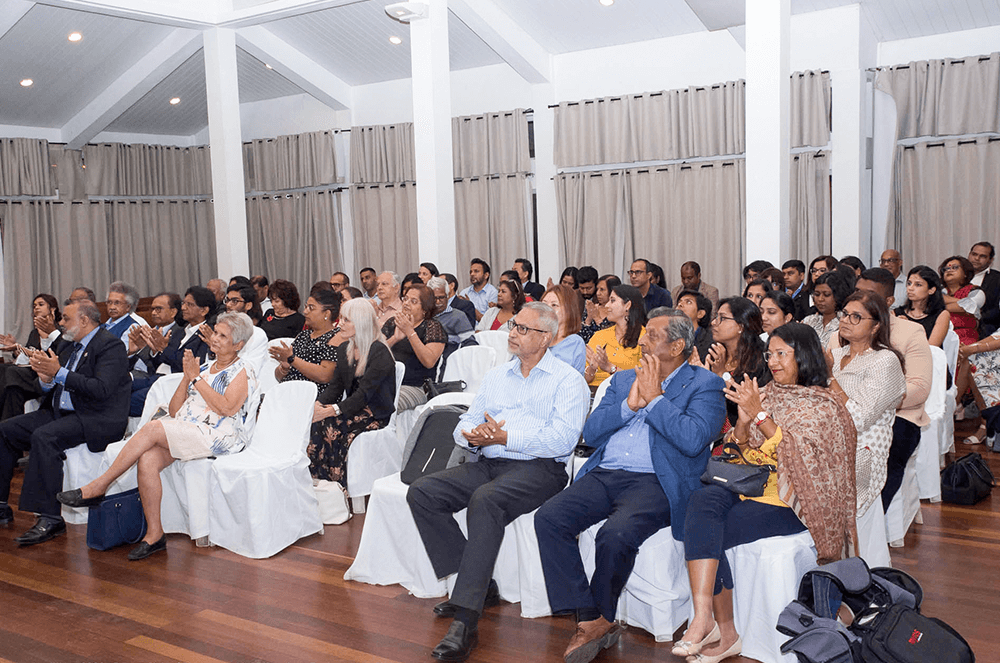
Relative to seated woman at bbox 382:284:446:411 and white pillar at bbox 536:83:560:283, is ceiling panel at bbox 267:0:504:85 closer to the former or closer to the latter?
white pillar at bbox 536:83:560:283

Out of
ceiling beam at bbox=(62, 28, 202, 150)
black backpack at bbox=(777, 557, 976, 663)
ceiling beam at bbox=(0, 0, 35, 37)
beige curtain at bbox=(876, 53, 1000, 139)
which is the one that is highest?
ceiling beam at bbox=(0, 0, 35, 37)

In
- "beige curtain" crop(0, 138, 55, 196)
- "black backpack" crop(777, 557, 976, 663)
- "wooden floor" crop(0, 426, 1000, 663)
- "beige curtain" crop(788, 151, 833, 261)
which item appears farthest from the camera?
"beige curtain" crop(0, 138, 55, 196)

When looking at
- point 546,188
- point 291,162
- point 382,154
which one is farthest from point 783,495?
point 291,162

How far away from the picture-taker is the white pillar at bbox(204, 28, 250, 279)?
9.58 meters

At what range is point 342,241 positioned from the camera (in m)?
12.2

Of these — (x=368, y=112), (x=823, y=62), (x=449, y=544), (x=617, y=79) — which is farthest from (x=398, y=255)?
(x=449, y=544)

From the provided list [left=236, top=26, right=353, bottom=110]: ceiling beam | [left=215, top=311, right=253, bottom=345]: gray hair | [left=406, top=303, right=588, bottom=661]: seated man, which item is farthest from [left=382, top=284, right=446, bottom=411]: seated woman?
[left=236, top=26, right=353, bottom=110]: ceiling beam

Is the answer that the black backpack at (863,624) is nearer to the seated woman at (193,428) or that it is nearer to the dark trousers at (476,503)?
the dark trousers at (476,503)

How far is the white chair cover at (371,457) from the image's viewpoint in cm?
493

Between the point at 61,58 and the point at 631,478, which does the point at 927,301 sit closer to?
the point at 631,478

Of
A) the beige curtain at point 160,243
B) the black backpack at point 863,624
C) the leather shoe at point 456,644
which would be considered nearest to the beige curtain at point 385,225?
the beige curtain at point 160,243

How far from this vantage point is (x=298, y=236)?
12.4 metres

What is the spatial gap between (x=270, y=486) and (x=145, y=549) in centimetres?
69

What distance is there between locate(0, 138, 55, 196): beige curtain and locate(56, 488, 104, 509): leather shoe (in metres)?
8.94
